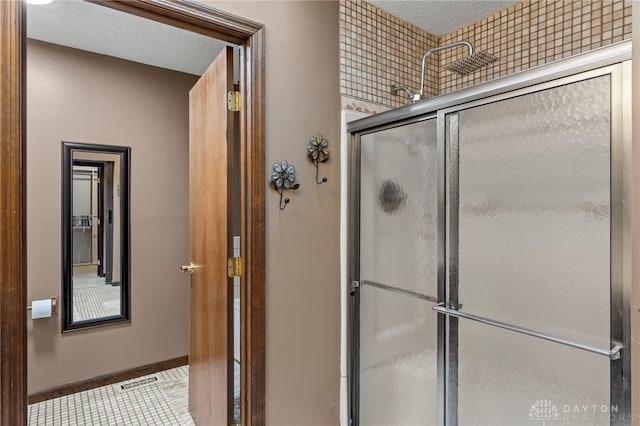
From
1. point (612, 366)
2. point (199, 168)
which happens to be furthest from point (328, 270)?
point (612, 366)

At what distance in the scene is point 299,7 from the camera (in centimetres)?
155

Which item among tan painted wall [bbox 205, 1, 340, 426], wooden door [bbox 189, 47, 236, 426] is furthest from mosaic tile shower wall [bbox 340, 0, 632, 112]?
wooden door [bbox 189, 47, 236, 426]

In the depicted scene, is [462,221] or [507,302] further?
[462,221]

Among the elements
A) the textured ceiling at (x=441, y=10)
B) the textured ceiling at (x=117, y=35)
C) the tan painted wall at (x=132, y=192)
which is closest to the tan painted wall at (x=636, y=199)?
the textured ceiling at (x=441, y=10)

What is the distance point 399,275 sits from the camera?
1595 millimetres

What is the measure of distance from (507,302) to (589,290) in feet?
0.83

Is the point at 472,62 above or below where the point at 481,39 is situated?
below

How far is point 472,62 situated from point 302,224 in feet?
3.94

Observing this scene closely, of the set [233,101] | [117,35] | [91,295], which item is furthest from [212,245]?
[117,35]

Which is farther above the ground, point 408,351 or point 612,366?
point 612,366

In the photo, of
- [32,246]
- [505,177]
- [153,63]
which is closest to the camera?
[505,177]

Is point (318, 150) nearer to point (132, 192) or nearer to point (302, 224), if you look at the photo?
point (302, 224)

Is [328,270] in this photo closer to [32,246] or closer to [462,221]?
[462,221]

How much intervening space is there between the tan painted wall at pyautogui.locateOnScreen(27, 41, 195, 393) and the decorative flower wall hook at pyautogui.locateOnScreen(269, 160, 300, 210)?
5.47 feet
